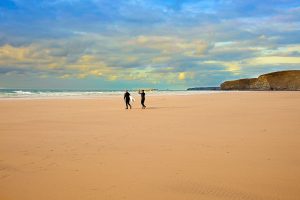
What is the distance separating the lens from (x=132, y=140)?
34.4ft

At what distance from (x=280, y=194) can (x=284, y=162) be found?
219cm

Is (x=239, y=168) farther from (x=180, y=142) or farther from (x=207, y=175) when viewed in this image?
(x=180, y=142)

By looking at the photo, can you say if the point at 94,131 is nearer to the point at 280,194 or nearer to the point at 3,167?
the point at 3,167

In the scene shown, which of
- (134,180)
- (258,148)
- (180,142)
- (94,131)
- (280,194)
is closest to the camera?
(280,194)

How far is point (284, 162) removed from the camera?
7.22 metres

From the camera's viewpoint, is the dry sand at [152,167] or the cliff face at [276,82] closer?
the dry sand at [152,167]

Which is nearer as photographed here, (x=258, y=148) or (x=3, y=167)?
(x=3, y=167)

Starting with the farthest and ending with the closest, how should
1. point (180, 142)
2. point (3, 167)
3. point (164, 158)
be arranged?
point (180, 142) → point (164, 158) → point (3, 167)

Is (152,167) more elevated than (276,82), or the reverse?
(276,82)

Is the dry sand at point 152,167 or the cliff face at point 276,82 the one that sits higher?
the cliff face at point 276,82

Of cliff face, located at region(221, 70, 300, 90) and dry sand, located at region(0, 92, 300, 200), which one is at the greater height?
cliff face, located at region(221, 70, 300, 90)

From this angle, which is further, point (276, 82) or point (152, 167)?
point (276, 82)

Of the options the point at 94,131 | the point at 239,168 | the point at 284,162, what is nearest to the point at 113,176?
the point at 239,168

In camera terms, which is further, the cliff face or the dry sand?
the cliff face
